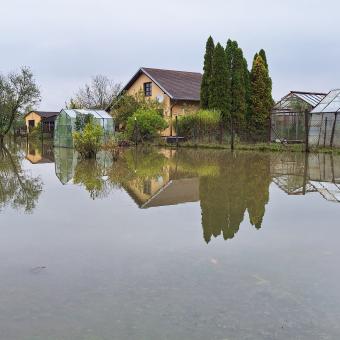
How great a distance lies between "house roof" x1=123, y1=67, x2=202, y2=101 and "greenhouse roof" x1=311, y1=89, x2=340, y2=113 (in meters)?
15.2

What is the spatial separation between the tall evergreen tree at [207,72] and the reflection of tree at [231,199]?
2032 centimetres

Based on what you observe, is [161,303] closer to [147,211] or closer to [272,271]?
[272,271]

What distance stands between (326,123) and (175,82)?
66.6 feet

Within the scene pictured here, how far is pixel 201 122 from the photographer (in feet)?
102

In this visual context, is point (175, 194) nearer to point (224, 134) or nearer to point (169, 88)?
point (224, 134)

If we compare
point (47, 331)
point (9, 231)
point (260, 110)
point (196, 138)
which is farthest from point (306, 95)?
point (47, 331)

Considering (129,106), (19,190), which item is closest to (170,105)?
(129,106)

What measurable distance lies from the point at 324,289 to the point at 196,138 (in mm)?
27397

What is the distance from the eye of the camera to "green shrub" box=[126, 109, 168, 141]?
33281 millimetres

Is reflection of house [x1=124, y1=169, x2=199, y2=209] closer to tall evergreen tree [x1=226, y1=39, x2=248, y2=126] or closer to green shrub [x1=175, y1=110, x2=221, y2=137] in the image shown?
green shrub [x1=175, y1=110, x2=221, y2=137]

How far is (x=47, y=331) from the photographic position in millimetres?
3447

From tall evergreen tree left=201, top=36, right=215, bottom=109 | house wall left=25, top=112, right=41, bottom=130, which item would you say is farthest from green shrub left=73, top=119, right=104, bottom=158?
house wall left=25, top=112, right=41, bottom=130

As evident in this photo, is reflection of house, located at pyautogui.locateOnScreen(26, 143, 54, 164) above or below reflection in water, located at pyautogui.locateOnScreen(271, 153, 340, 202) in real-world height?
below

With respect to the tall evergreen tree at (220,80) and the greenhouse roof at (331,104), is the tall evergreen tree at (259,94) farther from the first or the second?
the greenhouse roof at (331,104)
